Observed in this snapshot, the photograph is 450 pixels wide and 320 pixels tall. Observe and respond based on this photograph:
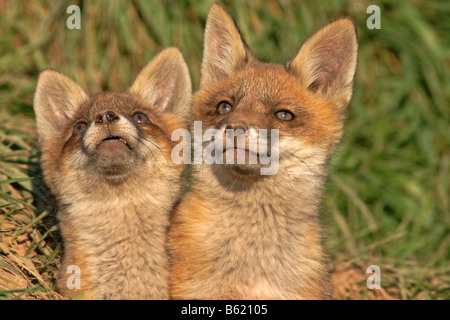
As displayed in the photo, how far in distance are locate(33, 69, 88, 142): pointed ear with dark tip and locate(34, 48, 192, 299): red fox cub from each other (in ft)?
0.93

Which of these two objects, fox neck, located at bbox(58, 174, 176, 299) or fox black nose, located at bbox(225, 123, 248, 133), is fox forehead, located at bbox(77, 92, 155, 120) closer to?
fox neck, located at bbox(58, 174, 176, 299)

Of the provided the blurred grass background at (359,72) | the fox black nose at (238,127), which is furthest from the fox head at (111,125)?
the blurred grass background at (359,72)

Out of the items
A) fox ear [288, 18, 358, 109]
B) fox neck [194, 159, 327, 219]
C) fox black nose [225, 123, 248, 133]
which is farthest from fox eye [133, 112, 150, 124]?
fox ear [288, 18, 358, 109]

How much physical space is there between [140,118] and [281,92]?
963 mm

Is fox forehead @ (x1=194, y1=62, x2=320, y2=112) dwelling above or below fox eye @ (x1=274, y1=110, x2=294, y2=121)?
above

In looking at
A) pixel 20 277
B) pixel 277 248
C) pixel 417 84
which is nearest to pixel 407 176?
pixel 417 84

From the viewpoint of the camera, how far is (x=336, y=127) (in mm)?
3480

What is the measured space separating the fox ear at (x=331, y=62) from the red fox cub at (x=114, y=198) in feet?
3.41

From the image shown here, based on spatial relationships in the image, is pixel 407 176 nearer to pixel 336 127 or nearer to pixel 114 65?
pixel 336 127

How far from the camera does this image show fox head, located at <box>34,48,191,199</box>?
10.7ft

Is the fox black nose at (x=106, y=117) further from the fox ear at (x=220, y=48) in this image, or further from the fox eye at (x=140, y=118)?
the fox ear at (x=220, y=48)

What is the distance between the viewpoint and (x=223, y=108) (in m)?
3.45

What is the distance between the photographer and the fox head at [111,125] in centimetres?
326
